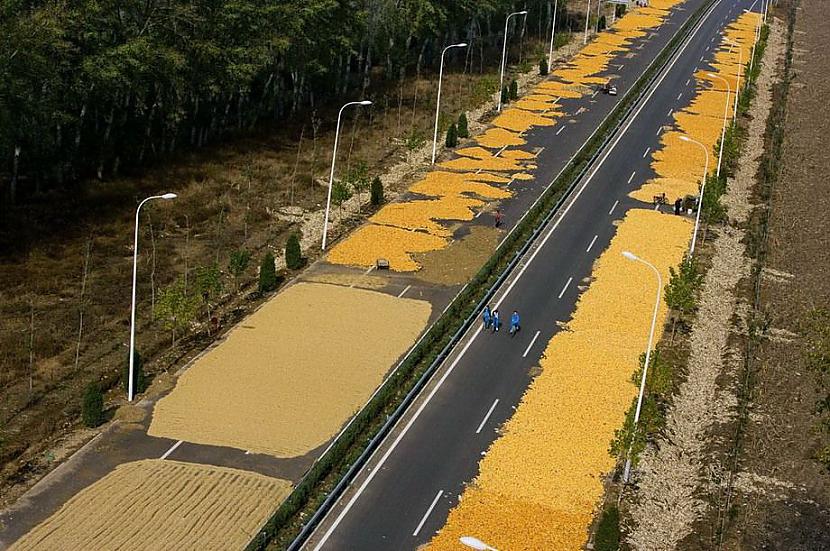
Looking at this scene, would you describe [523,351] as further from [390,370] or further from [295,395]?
[295,395]

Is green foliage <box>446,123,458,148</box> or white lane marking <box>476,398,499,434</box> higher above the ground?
green foliage <box>446,123,458,148</box>

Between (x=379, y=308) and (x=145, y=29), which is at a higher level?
(x=145, y=29)

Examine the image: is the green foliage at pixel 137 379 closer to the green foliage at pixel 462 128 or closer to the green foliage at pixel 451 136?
the green foliage at pixel 451 136

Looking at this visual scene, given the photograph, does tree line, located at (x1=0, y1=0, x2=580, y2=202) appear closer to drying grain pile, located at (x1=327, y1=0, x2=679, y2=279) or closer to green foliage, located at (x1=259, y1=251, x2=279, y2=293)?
drying grain pile, located at (x1=327, y1=0, x2=679, y2=279)

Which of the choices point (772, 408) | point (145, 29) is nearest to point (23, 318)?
point (145, 29)

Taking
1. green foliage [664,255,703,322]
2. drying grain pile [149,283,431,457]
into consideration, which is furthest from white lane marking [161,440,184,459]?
green foliage [664,255,703,322]

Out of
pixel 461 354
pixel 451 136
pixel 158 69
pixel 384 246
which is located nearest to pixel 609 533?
pixel 461 354
